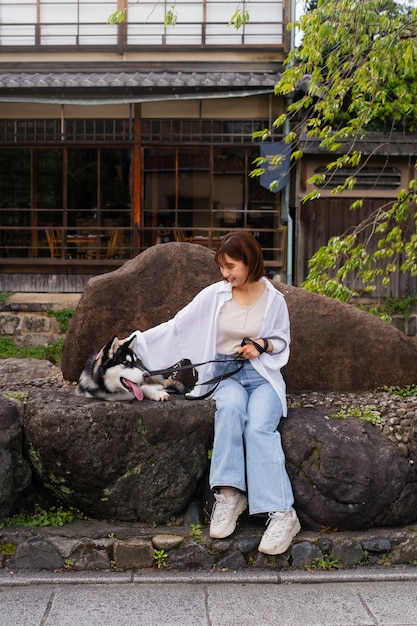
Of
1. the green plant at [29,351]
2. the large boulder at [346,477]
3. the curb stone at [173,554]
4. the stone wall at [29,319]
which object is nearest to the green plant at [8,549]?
the curb stone at [173,554]

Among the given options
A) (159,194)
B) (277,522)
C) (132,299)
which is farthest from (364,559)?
(159,194)

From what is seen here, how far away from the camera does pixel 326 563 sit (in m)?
4.43

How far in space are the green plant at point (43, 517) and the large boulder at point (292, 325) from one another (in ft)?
3.56

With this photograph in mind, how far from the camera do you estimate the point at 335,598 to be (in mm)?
4035

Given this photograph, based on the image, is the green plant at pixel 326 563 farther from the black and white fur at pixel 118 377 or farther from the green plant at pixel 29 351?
the green plant at pixel 29 351

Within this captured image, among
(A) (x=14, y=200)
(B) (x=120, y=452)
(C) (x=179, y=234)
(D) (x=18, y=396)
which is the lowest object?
(B) (x=120, y=452)

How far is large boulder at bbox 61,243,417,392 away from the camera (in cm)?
542

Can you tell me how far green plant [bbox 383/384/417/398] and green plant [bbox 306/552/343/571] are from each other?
1.41 metres

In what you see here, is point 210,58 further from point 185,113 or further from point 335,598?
point 335,598

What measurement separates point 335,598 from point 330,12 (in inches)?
201

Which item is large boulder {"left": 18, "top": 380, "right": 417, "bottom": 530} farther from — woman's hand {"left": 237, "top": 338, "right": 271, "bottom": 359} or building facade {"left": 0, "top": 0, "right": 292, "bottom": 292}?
building facade {"left": 0, "top": 0, "right": 292, "bottom": 292}

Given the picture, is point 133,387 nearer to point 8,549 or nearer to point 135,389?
point 135,389

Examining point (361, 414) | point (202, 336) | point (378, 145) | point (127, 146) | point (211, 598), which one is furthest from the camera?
point (127, 146)

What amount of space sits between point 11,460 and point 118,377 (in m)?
0.82
